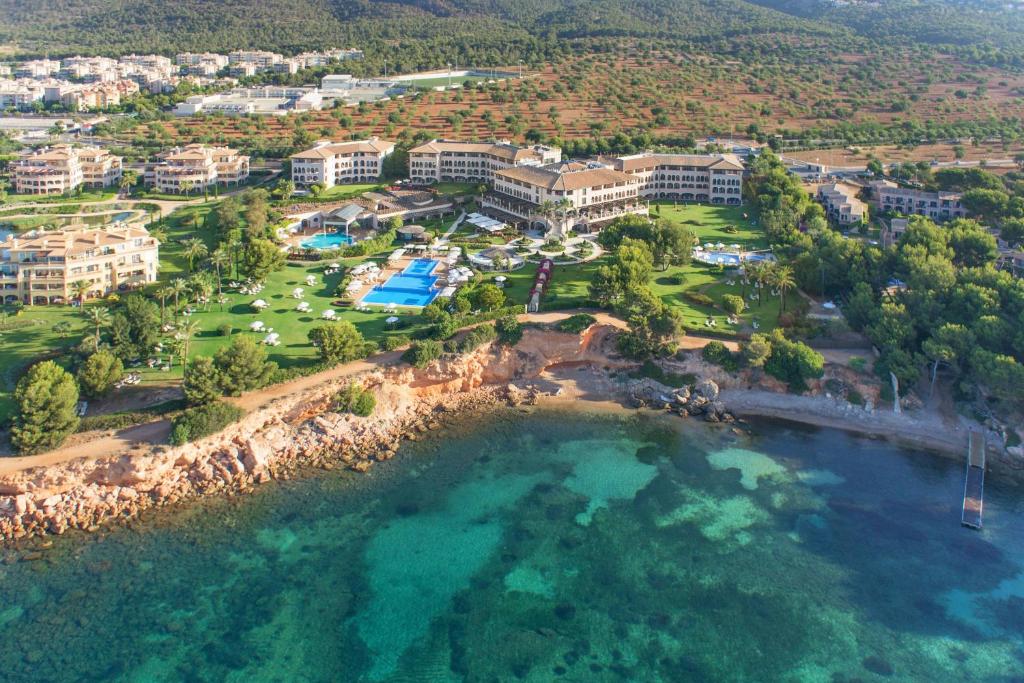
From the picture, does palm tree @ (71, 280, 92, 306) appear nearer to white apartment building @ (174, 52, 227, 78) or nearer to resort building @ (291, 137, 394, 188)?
resort building @ (291, 137, 394, 188)

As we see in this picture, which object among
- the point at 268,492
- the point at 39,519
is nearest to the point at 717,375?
the point at 268,492

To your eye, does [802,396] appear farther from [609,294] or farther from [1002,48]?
[1002,48]

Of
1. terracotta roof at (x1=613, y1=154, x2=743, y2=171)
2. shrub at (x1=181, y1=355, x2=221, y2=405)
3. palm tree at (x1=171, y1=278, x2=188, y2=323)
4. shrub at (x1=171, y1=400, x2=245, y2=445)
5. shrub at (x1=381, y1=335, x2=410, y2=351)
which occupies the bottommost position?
shrub at (x1=171, y1=400, x2=245, y2=445)

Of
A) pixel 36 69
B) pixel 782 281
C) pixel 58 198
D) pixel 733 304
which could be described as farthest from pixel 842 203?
pixel 36 69

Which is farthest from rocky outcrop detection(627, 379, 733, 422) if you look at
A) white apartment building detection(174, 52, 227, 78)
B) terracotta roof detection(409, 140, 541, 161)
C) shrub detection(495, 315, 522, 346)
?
white apartment building detection(174, 52, 227, 78)

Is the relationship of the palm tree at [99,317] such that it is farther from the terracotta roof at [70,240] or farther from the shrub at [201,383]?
the terracotta roof at [70,240]
